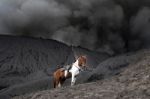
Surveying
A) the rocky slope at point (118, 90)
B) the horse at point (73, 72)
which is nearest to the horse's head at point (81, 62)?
the horse at point (73, 72)

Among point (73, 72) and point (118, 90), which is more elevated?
point (73, 72)

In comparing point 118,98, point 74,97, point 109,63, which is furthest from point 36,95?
point 109,63

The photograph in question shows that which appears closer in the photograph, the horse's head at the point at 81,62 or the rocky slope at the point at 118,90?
the rocky slope at the point at 118,90

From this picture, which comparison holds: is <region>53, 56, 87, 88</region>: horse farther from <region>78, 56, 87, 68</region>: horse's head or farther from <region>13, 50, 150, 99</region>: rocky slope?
<region>13, 50, 150, 99</region>: rocky slope

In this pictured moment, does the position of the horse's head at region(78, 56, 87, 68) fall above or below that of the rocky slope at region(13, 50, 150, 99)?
above

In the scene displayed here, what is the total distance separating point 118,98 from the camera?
1269 cm

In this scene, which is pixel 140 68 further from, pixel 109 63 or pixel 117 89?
pixel 109 63

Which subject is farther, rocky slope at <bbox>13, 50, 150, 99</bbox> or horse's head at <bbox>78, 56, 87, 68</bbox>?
horse's head at <bbox>78, 56, 87, 68</bbox>

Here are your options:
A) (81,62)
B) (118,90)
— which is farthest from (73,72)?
(118,90)

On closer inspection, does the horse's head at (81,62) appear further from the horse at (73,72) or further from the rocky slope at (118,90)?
the rocky slope at (118,90)

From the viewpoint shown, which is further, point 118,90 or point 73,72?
point 73,72

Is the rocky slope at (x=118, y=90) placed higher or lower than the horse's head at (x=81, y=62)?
lower

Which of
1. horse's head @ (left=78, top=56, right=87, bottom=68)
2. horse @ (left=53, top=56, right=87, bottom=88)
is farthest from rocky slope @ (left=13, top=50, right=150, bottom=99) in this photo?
horse @ (left=53, top=56, right=87, bottom=88)

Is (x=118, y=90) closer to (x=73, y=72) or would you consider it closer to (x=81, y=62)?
(x=81, y=62)
